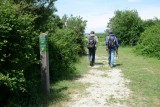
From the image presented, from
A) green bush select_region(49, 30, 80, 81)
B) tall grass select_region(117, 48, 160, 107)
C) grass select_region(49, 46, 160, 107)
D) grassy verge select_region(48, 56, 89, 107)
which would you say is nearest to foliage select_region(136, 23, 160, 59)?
tall grass select_region(117, 48, 160, 107)

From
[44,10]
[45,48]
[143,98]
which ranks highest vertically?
[44,10]

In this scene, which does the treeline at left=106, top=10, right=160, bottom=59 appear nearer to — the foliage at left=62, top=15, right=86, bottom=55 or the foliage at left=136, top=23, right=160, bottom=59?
the foliage at left=136, top=23, right=160, bottom=59

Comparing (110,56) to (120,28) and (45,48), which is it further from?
(120,28)

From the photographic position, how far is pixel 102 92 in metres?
9.41

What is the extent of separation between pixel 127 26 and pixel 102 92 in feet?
99.8

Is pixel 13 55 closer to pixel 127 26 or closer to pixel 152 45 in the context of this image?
pixel 152 45

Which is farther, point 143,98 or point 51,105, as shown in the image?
point 143,98

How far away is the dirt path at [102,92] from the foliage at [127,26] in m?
25.7

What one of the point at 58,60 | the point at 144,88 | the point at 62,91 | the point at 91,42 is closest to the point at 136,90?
the point at 144,88

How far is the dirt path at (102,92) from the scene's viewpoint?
811cm

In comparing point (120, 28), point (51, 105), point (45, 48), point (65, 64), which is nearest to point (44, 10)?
point (65, 64)

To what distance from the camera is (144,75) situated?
12.7 metres

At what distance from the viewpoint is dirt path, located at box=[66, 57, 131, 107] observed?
8.11 meters

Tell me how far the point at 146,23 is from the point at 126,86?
29813 mm
